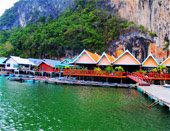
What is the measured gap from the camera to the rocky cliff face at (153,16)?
50.0 metres

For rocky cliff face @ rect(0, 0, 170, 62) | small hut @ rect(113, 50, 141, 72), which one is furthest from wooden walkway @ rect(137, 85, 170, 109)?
rocky cliff face @ rect(0, 0, 170, 62)

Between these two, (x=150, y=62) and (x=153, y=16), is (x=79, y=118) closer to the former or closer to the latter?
(x=150, y=62)

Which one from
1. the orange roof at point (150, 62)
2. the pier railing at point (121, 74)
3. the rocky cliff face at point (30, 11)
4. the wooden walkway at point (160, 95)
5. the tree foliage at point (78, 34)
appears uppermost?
the rocky cliff face at point (30, 11)

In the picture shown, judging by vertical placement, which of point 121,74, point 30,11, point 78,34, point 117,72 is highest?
point 30,11

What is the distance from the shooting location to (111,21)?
56.2 m

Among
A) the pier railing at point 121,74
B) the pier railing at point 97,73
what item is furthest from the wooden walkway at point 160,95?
the pier railing at point 97,73

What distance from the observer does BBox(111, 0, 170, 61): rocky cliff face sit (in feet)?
164

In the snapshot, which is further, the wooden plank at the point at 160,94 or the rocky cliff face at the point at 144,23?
the rocky cliff face at the point at 144,23

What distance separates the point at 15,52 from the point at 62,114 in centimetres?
6218

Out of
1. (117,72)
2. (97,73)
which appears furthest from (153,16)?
(97,73)

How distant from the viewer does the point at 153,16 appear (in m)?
54.1

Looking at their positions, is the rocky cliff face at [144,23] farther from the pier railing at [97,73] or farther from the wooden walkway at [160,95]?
the wooden walkway at [160,95]

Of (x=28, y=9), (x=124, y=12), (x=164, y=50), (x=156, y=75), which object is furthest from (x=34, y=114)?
(x=28, y=9)

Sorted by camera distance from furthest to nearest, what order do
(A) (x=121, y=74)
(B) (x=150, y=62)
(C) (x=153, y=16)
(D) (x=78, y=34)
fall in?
(D) (x=78, y=34), (C) (x=153, y=16), (B) (x=150, y=62), (A) (x=121, y=74)
